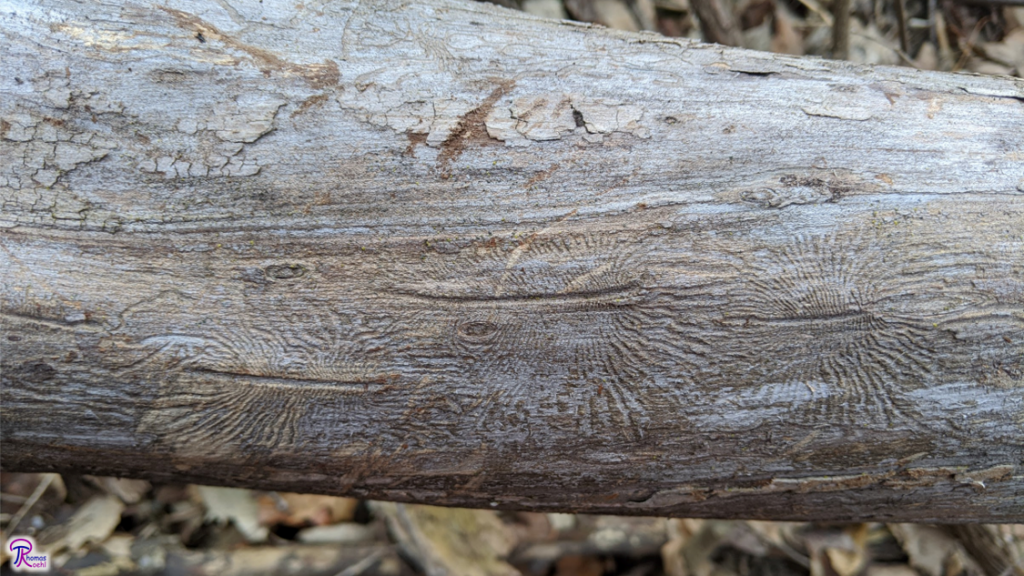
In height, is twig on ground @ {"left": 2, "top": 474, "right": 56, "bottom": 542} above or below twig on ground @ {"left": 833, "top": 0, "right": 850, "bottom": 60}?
below

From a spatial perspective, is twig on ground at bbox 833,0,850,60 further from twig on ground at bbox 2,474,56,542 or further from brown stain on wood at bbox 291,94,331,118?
twig on ground at bbox 2,474,56,542

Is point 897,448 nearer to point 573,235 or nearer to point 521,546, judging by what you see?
point 573,235

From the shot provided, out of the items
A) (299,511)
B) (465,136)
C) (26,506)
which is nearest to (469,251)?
(465,136)

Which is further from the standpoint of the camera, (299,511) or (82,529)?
(299,511)

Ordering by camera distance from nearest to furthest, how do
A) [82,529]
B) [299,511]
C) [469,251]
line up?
1. [469,251]
2. [82,529]
3. [299,511]

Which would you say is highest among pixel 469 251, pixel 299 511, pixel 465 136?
pixel 465 136

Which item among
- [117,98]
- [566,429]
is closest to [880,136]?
[566,429]

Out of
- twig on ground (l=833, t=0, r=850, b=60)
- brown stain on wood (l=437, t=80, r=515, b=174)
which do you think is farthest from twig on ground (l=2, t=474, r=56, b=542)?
twig on ground (l=833, t=0, r=850, b=60)

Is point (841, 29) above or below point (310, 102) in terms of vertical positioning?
above

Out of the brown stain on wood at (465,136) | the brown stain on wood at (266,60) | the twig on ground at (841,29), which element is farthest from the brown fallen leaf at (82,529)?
the twig on ground at (841,29)

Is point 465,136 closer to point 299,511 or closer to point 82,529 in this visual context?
point 299,511
